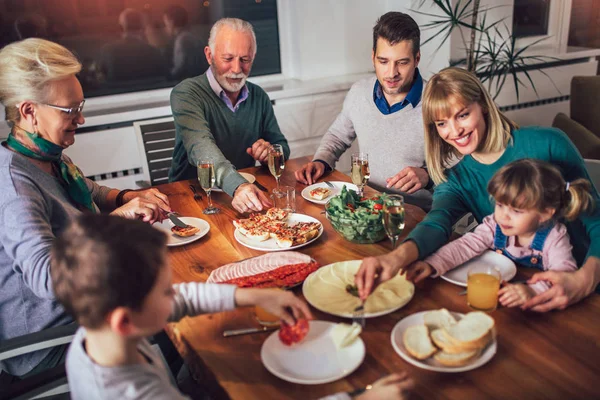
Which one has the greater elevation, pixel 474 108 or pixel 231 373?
pixel 474 108

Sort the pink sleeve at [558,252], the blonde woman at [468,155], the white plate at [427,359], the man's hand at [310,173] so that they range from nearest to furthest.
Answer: the white plate at [427,359], the pink sleeve at [558,252], the blonde woman at [468,155], the man's hand at [310,173]

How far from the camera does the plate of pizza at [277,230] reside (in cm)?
164

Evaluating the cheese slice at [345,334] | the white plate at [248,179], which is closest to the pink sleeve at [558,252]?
the cheese slice at [345,334]

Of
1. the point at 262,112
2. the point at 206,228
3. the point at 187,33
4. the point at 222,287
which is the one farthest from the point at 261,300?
the point at 187,33

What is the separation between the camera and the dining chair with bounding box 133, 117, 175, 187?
2.71m

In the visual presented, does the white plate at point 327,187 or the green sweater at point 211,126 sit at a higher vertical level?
the green sweater at point 211,126

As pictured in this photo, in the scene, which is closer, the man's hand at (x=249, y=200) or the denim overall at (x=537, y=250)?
the denim overall at (x=537, y=250)

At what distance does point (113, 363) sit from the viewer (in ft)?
3.28

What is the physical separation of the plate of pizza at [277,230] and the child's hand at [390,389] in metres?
0.68

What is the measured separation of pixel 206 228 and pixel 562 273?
1.07 meters

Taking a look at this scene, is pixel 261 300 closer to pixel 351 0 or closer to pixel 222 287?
pixel 222 287

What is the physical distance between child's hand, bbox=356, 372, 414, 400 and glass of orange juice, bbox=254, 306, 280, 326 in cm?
32

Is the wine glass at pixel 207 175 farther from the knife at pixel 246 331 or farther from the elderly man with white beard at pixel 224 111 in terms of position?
the knife at pixel 246 331

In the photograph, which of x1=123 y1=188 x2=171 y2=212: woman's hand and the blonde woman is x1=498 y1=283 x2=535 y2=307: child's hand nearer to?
the blonde woman
